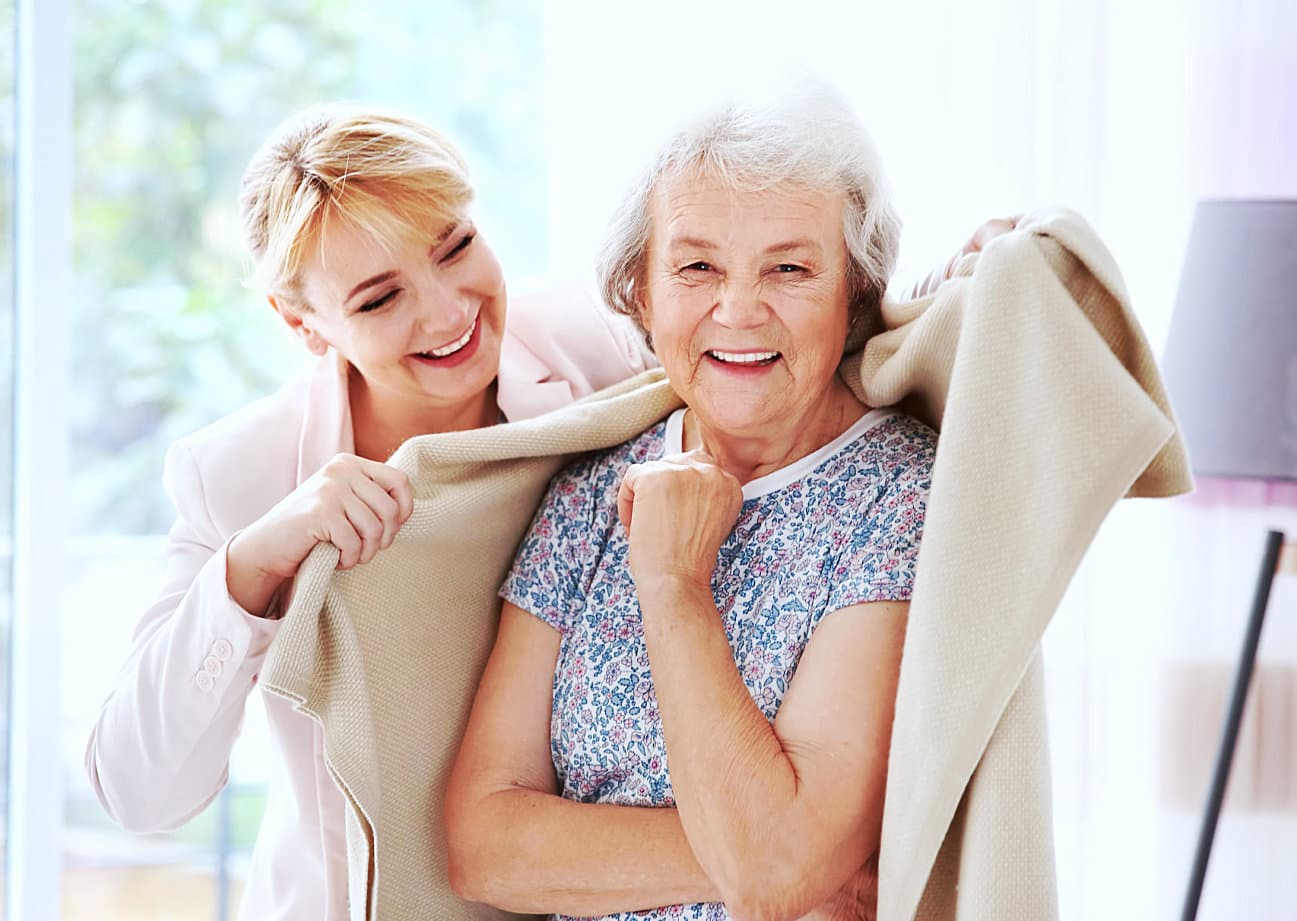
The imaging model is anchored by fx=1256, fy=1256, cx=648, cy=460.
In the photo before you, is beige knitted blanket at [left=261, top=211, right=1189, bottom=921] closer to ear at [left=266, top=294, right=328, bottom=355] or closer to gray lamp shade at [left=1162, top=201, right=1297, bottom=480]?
ear at [left=266, top=294, right=328, bottom=355]

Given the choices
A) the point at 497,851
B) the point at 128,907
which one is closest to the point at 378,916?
the point at 497,851

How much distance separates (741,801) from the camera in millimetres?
1184

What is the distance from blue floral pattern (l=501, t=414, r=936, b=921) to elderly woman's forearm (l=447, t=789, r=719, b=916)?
0.05m

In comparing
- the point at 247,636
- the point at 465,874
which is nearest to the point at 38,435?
the point at 247,636

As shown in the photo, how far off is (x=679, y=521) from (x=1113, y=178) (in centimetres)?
159

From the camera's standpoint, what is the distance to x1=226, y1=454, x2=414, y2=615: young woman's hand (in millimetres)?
1360

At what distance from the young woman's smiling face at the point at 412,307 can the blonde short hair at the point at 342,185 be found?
0.02 m

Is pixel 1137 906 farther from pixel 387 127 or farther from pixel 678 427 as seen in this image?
pixel 387 127

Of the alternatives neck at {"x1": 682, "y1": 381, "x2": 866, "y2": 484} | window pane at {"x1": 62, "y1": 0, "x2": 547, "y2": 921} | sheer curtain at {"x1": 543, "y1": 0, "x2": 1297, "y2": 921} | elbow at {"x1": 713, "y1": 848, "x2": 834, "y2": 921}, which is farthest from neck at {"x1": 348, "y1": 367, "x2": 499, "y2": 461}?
window pane at {"x1": 62, "y1": 0, "x2": 547, "y2": 921}

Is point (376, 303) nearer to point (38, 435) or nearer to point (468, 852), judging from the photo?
point (468, 852)

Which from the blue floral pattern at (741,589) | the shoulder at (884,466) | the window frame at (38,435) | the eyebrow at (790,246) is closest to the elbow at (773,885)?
the blue floral pattern at (741,589)

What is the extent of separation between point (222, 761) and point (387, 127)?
2.75 ft

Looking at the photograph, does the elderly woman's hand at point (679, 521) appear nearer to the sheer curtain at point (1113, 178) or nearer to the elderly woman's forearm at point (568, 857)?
the elderly woman's forearm at point (568, 857)

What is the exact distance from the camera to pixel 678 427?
5.05ft
